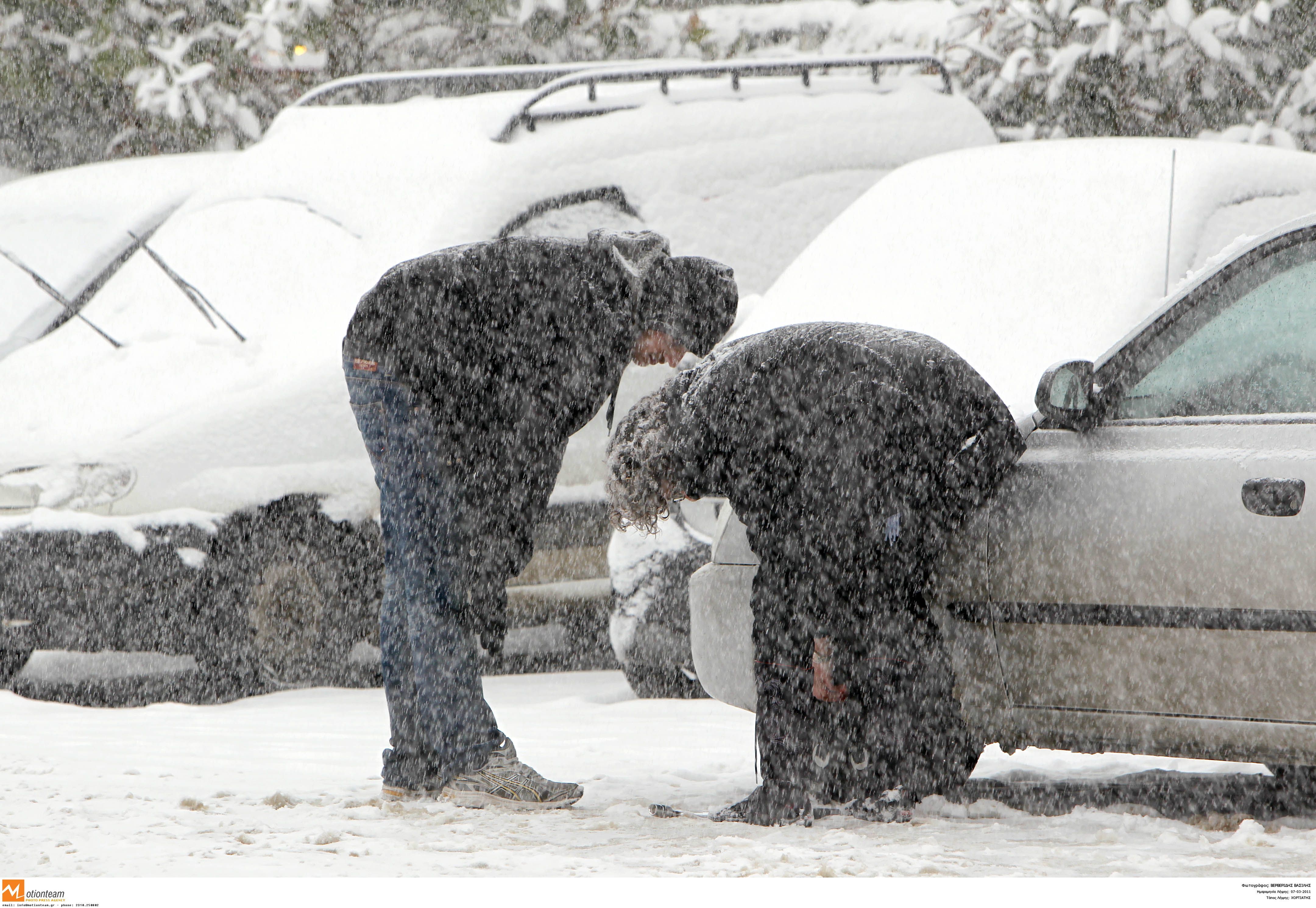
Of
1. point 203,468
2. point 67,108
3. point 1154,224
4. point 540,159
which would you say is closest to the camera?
point 1154,224

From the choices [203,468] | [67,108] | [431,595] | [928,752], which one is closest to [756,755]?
[928,752]

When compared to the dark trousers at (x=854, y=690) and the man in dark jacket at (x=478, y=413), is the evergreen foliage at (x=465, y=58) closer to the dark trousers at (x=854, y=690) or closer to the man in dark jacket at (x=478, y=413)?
the man in dark jacket at (x=478, y=413)

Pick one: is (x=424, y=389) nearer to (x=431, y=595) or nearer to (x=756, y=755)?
(x=431, y=595)

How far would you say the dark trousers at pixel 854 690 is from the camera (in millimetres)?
3836

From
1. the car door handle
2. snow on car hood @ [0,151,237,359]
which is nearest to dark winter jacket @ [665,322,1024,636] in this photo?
the car door handle

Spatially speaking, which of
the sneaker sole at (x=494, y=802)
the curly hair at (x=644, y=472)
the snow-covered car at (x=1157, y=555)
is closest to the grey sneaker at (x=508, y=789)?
the sneaker sole at (x=494, y=802)

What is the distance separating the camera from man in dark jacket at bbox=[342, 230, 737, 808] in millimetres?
4098

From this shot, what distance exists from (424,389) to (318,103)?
441cm

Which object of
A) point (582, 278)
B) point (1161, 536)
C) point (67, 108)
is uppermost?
point (582, 278)

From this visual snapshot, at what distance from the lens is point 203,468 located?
5.79m

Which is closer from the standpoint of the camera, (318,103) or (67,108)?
(318,103)

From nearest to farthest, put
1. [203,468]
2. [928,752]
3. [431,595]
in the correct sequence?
1. [928,752]
2. [431,595]
3. [203,468]

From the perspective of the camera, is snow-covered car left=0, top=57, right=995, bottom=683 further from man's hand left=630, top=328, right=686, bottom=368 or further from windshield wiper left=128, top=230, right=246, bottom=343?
man's hand left=630, top=328, right=686, bottom=368

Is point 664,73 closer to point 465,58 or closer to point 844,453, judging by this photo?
point 844,453
